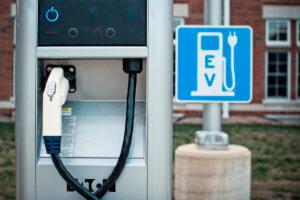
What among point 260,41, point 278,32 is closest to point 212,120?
point 260,41

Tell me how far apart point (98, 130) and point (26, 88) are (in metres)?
Answer: 0.28

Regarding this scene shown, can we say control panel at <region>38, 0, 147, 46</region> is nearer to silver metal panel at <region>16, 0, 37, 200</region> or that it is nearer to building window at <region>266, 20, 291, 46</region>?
silver metal panel at <region>16, 0, 37, 200</region>

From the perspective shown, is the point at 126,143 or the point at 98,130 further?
the point at 98,130

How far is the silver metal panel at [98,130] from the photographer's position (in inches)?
67.0

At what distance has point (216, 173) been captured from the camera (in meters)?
2.51

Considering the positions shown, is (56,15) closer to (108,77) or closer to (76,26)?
(76,26)

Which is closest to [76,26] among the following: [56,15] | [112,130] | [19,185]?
[56,15]

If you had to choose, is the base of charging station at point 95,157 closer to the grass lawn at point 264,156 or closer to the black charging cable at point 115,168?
the black charging cable at point 115,168

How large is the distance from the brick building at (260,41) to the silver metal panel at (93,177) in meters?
12.3

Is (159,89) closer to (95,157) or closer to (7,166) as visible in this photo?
(95,157)

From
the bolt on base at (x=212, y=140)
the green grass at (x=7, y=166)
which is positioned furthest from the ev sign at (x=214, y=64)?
the green grass at (x=7, y=166)

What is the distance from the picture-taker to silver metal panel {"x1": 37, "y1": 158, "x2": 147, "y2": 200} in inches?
65.7

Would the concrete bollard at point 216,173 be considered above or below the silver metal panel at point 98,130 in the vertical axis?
below

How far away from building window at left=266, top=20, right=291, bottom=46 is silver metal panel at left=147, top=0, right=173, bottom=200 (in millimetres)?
13336
